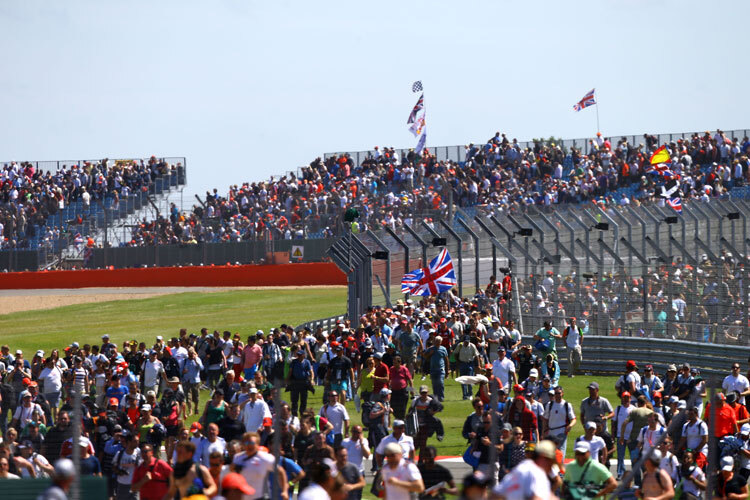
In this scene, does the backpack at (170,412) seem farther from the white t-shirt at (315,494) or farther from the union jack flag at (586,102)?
the union jack flag at (586,102)

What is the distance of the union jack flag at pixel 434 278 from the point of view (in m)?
31.0

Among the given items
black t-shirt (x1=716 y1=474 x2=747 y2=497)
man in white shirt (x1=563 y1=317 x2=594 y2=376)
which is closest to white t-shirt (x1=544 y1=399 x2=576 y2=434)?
black t-shirt (x1=716 y1=474 x2=747 y2=497)

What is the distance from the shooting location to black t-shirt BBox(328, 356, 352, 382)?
71.7ft

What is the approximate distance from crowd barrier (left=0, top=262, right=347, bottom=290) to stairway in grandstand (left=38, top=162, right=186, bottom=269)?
0.81 metres

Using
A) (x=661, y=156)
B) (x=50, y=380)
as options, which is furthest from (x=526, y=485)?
(x=661, y=156)

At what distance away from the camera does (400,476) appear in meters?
11.6

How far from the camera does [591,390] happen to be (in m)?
17.8

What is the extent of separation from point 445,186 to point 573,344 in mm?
25474

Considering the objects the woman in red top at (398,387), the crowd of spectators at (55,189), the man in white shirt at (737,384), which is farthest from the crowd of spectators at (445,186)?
the man in white shirt at (737,384)

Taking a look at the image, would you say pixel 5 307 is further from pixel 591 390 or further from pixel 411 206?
pixel 591 390

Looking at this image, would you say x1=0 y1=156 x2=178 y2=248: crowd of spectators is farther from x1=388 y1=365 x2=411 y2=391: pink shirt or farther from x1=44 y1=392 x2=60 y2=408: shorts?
x1=388 y1=365 x2=411 y2=391: pink shirt

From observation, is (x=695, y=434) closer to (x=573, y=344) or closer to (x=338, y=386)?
(x=338, y=386)

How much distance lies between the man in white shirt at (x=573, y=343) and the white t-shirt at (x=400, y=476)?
1526cm

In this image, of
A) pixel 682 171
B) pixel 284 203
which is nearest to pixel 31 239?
pixel 284 203
